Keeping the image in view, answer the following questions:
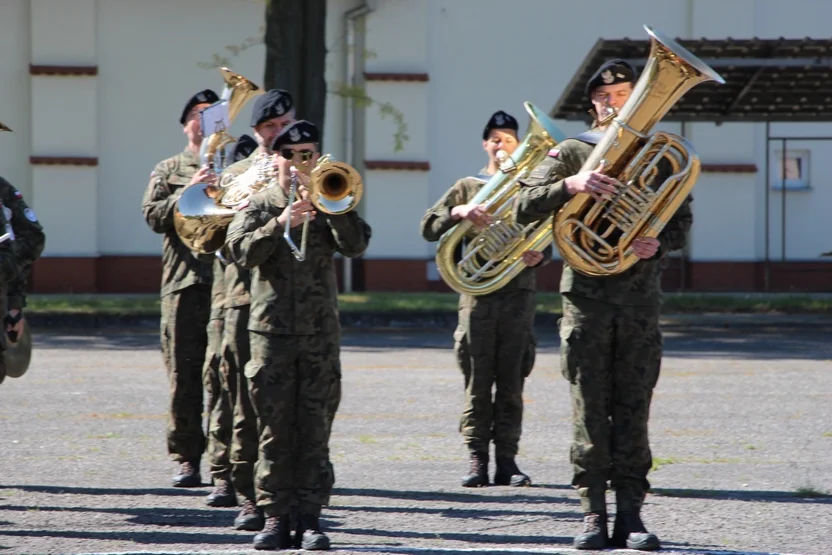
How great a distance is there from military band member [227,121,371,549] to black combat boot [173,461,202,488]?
1.84 m

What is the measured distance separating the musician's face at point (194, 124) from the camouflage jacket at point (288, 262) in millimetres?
1739

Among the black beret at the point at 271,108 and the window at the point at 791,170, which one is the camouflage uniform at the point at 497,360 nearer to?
the black beret at the point at 271,108

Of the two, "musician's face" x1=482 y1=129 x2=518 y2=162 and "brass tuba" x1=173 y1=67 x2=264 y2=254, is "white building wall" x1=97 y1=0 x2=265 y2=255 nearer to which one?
"musician's face" x1=482 y1=129 x2=518 y2=162

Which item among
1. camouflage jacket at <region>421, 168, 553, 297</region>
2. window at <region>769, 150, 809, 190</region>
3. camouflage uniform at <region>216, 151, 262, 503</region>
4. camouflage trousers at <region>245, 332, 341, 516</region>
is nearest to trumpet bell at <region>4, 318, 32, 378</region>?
camouflage uniform at <region>216, 151, 262, 503</region>

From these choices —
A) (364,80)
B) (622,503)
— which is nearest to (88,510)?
(622,503)

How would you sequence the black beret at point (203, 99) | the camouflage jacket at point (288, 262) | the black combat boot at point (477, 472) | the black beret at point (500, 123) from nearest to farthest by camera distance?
the camouflage jacket at point (288, 262)
the black combat boot at point (477, 472)
the black beret at point (203, 99)
the black beret at point (500, 123)

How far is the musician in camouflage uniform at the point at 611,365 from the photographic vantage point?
6301 mm

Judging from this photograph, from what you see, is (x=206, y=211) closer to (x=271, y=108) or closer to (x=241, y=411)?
(x=271, y=108)

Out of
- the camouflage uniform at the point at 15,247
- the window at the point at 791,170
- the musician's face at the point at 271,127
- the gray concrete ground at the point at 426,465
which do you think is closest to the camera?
the gray concrete ground at the point at 426,465

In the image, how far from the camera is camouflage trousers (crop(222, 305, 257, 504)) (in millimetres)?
6750

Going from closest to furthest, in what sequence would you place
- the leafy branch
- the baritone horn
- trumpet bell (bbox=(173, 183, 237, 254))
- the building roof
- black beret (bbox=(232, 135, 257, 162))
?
the baritone horn → trumpet bell (bbox=(173, 183, 237, 254)) → black beret (bbox=(232, 135, 257, 162)) → the building roof → the leafy branch

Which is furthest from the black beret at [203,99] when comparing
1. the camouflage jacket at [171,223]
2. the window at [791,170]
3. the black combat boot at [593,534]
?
the window at [791,170]

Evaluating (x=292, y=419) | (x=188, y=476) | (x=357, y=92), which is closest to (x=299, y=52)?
(x=357, y=92)

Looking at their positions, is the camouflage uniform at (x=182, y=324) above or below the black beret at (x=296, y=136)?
below
